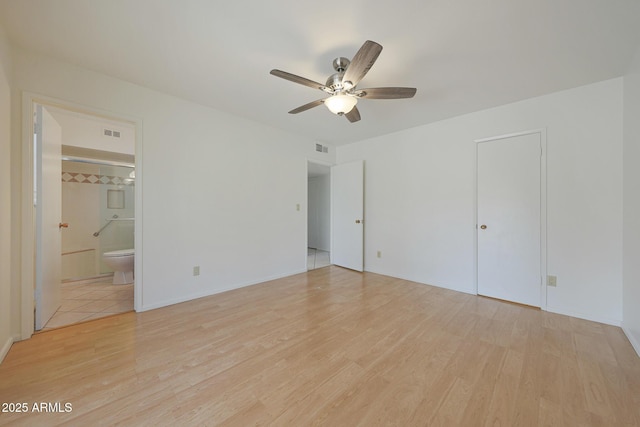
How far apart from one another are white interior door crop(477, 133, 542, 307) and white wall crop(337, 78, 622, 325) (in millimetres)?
107

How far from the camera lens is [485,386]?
1455 millimetres

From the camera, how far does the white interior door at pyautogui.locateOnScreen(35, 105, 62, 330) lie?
6.66 ft

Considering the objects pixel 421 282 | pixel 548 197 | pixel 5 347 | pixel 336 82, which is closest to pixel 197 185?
pixel 5 347

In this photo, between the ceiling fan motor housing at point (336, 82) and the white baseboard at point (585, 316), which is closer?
the ceiling fan motor housing at point (336, 82)

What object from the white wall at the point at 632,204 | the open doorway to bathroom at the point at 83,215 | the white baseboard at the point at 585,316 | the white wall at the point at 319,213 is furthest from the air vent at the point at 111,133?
the white baseboard at the point at 585,316

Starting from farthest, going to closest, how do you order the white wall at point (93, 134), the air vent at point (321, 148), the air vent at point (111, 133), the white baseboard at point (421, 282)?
the air vent at point (321, 148)
the air vent at point (111, 133)
the white wall at point (93, 134)
the white baseboard at point (421, 282)

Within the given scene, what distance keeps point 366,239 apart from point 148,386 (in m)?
3.42

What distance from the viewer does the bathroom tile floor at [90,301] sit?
2.33m

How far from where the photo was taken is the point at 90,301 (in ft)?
9.02

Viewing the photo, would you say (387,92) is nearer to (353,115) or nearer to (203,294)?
(353,115)

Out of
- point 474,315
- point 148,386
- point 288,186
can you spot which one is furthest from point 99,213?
point 474,315

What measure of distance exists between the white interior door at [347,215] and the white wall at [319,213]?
139cm

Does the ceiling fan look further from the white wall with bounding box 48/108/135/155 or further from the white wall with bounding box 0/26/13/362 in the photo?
the white wall with bounding box 48/108/135/155

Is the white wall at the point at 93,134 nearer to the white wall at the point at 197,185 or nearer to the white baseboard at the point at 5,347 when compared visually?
the white wall at the point at 197,185
